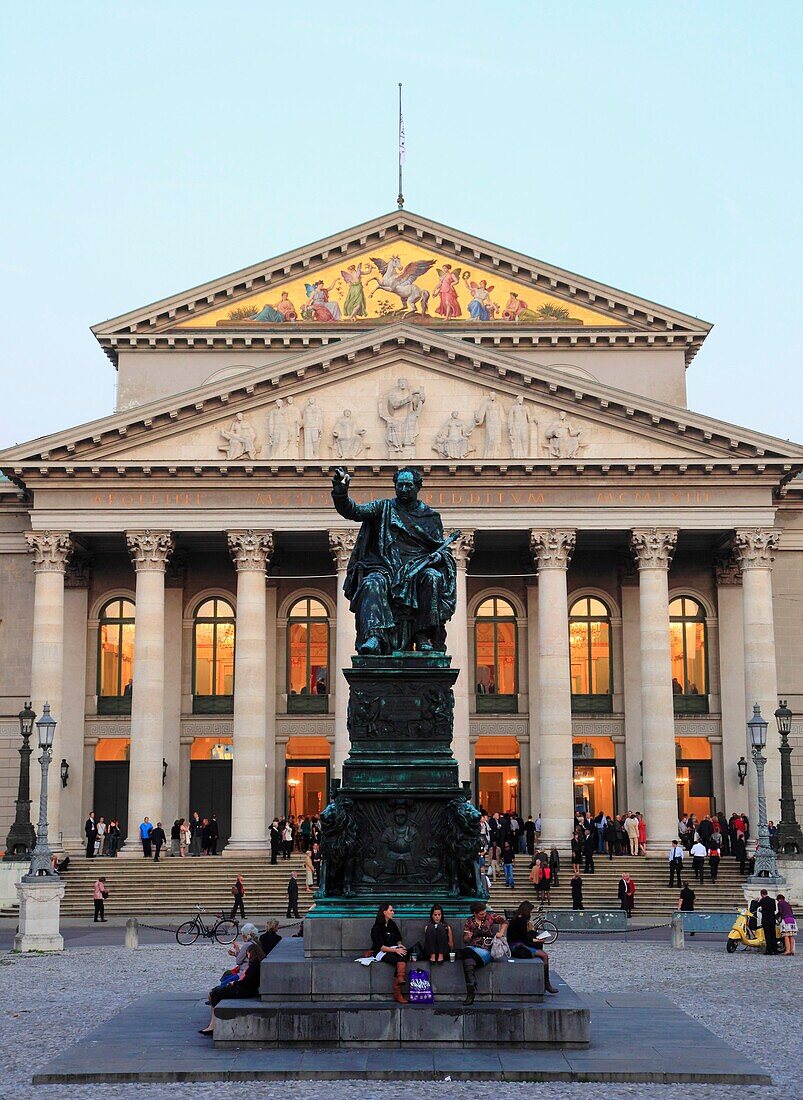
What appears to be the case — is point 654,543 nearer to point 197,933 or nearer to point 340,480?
point 197,933

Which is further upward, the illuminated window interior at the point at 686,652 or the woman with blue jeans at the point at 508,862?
the illuminated window interior at the point at 686,652

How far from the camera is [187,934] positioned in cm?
3262

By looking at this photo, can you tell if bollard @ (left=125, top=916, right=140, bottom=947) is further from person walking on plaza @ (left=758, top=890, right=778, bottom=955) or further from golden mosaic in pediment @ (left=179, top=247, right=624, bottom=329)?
golden mosaic in pediment @ (left=179, top=247, right=624, bottom=329)

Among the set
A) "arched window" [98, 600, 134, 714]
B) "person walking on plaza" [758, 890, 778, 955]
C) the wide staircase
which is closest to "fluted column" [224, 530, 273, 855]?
the wide staircase

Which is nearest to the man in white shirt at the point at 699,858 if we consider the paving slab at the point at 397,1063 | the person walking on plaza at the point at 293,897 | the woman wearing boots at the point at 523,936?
the person walking on plaza at the point at 293,897

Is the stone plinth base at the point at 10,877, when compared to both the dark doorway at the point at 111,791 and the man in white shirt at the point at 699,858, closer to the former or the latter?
the dark doorway at the point at 111,791

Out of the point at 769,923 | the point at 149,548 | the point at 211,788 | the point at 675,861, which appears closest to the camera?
the point at 769,923

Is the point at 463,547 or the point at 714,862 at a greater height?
the point at 463,547

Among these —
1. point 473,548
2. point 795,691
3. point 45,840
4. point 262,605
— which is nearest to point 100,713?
point 262,605

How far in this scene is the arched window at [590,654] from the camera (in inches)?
2026

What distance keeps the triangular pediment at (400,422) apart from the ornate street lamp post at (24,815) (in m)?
10.1

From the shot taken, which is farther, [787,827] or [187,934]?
[787,827]

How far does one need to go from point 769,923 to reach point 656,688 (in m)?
17.1

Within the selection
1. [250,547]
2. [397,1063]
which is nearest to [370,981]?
[397,1063]
